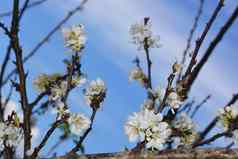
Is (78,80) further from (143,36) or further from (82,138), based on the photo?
(143,36)

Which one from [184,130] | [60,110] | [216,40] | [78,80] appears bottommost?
[184,130]

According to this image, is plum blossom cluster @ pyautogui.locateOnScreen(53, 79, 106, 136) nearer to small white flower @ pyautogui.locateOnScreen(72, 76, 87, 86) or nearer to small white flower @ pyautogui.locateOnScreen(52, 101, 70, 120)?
small white flower @ pyautogui.locateOnScreen(52, 101, 70, 120)

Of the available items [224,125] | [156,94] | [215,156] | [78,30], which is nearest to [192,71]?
[156,94]

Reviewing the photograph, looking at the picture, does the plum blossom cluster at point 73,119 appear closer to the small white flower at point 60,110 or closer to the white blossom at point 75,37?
the small white flower at point 60,110

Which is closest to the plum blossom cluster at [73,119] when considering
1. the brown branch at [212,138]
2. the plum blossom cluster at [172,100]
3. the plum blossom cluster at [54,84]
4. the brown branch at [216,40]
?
the plum blossom cluster at [54,84]

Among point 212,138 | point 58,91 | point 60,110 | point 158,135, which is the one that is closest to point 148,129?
point 158,135

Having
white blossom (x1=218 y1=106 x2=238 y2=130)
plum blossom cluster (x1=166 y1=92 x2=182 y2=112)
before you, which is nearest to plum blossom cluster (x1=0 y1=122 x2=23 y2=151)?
plum blossom cluster (x1=166 y1=92 x2=182 y2=112)
